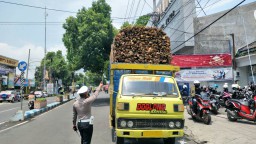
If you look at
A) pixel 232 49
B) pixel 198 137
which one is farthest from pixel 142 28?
pixel 232 49

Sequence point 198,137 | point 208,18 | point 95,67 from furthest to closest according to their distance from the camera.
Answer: point 95,67 → point 208,18 → point 198,137

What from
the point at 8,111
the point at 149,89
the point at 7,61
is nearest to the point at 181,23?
the point at 8,111

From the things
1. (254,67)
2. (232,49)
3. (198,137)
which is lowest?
(198,137)

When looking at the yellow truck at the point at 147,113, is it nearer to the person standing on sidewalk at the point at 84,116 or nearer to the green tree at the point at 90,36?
the person standing on sidewalk at the point at 84,116

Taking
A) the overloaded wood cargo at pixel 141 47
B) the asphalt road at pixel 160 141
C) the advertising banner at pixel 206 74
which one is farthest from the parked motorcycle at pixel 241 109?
the advertising banner at pixel 206 74

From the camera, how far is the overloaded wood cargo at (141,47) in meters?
11.6

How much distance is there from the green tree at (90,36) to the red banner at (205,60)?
8907 millimetres

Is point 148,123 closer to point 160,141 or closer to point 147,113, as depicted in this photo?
point 147,113

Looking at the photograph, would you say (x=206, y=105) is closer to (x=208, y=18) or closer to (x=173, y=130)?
(x=173, y=130)

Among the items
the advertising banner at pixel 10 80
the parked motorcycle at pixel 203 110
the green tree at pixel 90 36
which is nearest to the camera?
the parked motorcycle at pixel 203 110

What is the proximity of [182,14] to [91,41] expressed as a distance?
33.2ft

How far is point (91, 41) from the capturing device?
93.8 feet

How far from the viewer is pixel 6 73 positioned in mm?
45469

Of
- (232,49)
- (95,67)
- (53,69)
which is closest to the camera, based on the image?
(232,49)
